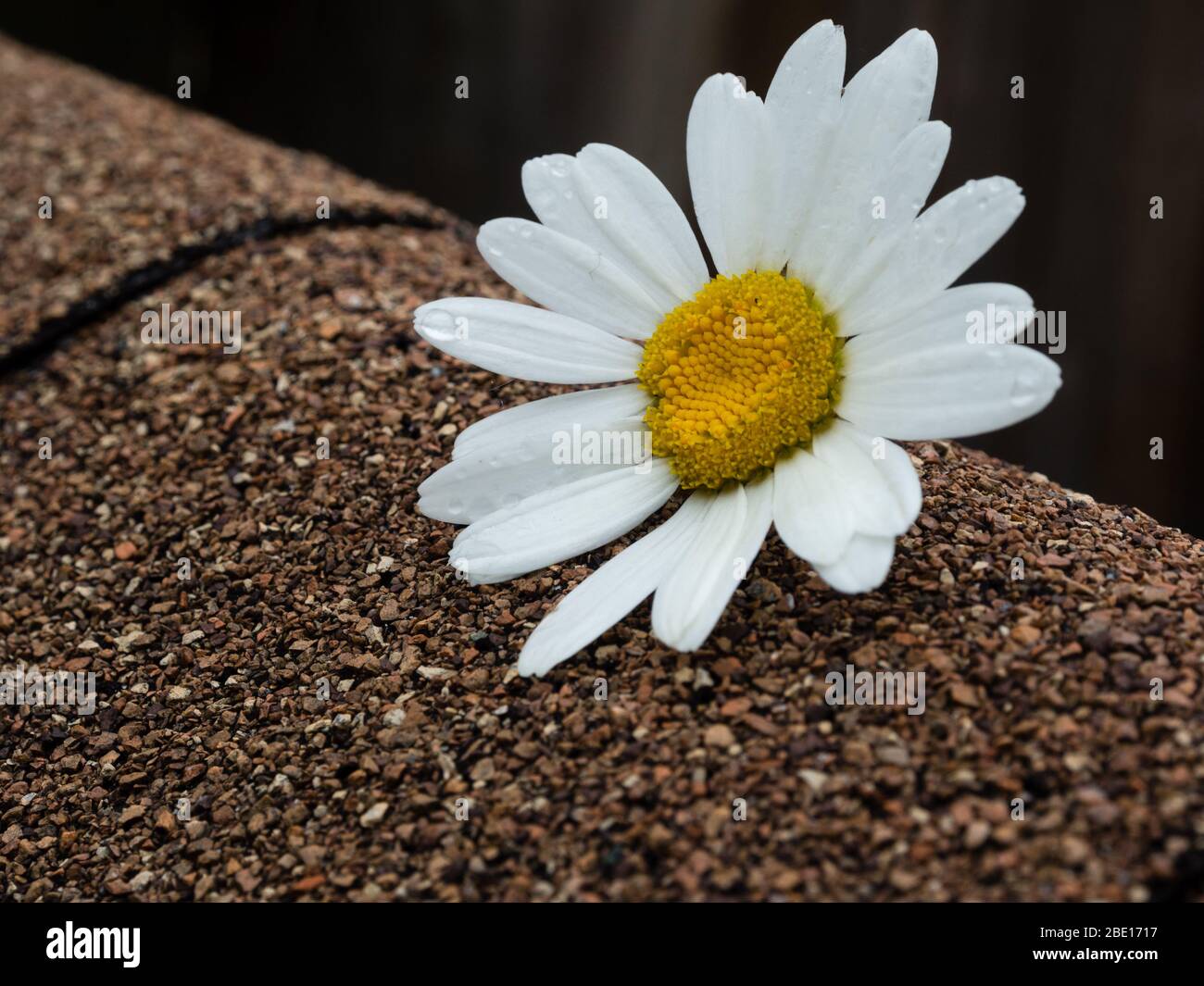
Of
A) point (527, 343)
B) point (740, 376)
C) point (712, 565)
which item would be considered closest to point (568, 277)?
point (527, 343)

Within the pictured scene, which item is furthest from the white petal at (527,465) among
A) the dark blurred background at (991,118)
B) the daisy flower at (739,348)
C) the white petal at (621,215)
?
the dark blurred background at (991,118)

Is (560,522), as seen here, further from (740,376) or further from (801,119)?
(801,119)

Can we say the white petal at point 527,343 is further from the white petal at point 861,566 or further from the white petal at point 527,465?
the white petal at point 861,566

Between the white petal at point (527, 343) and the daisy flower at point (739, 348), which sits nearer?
the daisy flower at point (739, 348)

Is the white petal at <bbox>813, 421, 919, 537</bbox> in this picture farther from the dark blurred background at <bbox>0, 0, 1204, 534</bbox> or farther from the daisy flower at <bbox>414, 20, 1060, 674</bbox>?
the dark blurred background at <bbox>0, 0, 1204, 534</bbox>

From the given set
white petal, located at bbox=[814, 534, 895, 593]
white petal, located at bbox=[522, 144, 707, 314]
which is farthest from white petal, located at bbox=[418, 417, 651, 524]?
white petal, located at bbox=[814, 534, 895, 593]

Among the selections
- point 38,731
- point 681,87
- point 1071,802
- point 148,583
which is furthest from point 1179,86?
point 38,731
